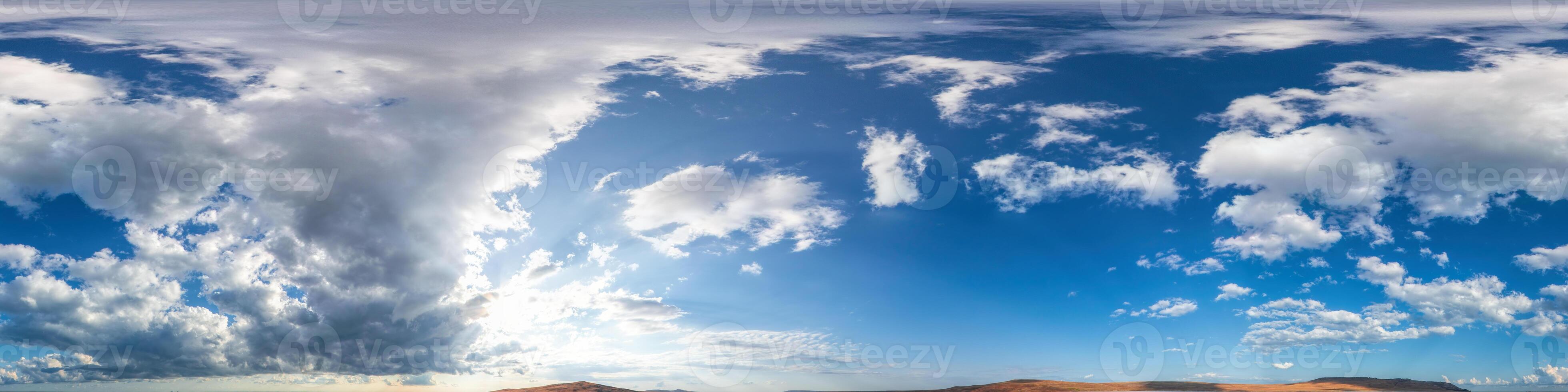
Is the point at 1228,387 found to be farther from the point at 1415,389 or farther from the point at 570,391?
the point at 570,391

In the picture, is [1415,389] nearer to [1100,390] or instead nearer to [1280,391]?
[1280,391]

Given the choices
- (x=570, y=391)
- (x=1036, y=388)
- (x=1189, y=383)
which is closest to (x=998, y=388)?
(x=1036, y=388)

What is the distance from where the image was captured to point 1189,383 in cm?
6519

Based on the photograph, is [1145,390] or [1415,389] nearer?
[1145,390]

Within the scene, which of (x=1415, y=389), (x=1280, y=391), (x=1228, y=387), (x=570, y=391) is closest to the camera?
(x=1280, y=391)

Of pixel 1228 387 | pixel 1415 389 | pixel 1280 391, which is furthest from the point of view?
pixel 1415 389

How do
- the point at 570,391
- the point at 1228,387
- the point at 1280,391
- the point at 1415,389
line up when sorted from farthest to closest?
the point at 570,391, the point at 1415,389, the point at 1228,387, the point at 1280,391

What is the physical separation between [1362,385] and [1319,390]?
413 inches

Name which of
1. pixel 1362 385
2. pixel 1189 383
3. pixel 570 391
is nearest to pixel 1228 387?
pixel 1189 383

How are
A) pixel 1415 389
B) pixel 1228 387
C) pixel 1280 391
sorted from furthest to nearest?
pixel 1415 389 < pixel 1228 387 < pixel 1280 391

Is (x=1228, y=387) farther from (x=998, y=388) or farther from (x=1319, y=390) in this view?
(x=998, y=388)

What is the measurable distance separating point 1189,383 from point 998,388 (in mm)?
15821

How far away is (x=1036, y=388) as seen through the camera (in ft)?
219

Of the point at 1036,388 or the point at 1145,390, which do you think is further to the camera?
the point at 1036,388
